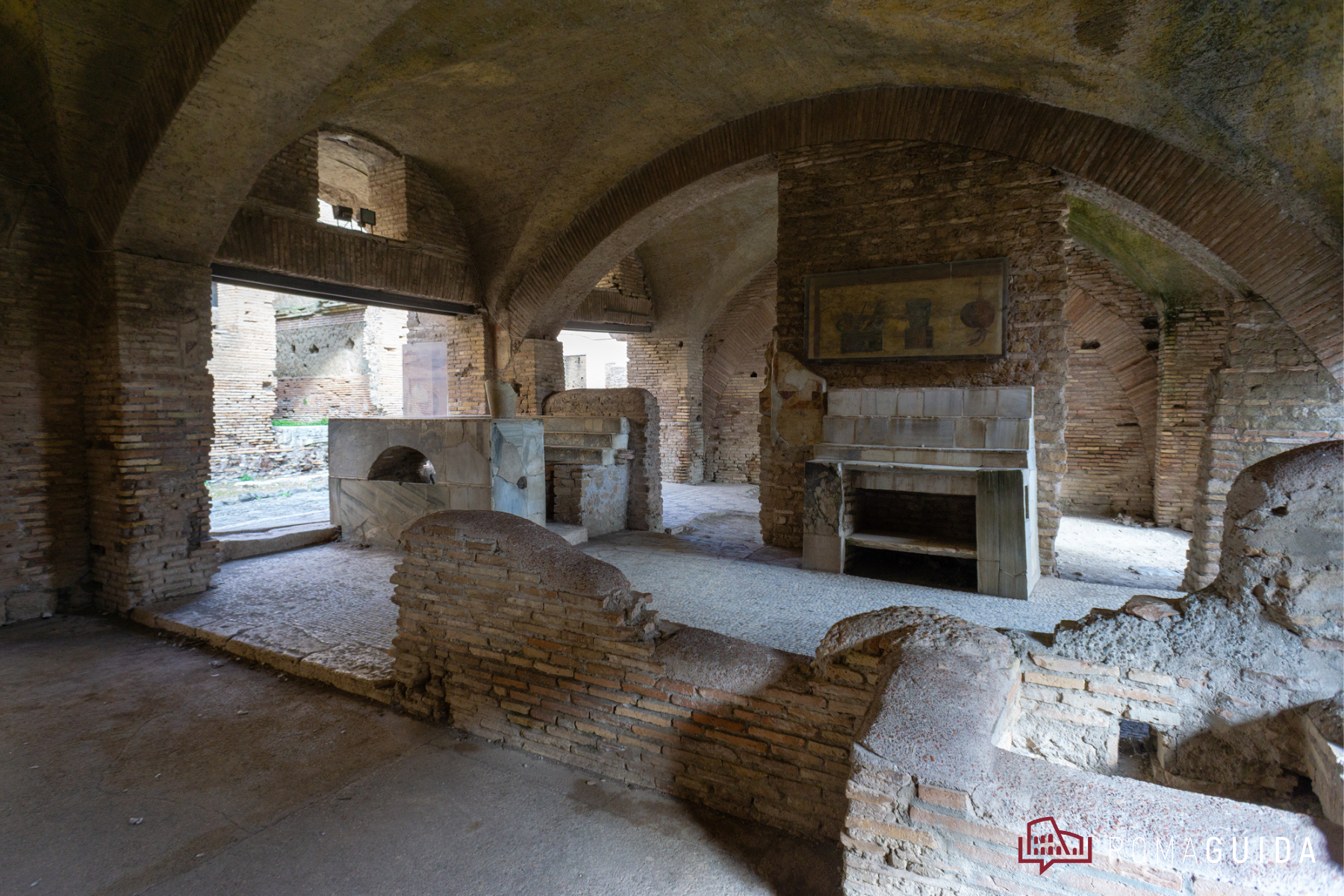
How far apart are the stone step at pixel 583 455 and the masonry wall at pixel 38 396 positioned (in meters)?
4.41

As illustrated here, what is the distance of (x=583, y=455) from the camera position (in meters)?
7.87

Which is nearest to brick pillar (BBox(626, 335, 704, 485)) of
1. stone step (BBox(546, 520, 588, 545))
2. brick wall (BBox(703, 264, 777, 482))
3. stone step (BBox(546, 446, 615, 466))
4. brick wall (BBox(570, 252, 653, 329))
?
brick wall (BBox(703, 264, 777, 482))

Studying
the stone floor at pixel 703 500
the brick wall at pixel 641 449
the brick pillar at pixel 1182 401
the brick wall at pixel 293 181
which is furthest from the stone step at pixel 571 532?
the brick pillar at pixel 1182 401

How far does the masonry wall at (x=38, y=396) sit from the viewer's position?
5.45 meters

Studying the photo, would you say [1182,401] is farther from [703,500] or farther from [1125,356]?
[703,500]

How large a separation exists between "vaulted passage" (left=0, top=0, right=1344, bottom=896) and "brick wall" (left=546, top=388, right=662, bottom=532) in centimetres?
7

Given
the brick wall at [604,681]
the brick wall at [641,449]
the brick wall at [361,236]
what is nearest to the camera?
the brick wall at [604,681]

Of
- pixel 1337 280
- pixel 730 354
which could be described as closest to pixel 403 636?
pixel 1337 280

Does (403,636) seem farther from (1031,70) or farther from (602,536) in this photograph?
(1031,70)

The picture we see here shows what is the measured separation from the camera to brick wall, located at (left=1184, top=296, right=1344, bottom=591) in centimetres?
570

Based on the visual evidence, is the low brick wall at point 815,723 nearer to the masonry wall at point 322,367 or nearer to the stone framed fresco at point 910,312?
the stone framed fresco at point 910,312

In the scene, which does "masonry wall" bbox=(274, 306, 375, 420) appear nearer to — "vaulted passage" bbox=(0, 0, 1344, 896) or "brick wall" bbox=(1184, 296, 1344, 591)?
"vaulted passage" bbox=(0, 0, 1344, 896)

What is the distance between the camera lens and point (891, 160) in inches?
243

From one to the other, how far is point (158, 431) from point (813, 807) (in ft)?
20.0
